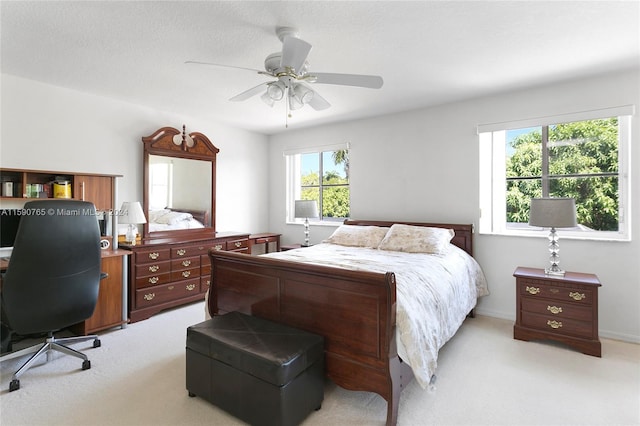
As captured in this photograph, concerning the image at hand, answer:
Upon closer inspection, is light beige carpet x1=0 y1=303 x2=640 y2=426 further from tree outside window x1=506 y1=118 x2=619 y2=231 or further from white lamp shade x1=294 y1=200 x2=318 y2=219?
white lamp shade x1=294 y1=200 x2=318 y2=219

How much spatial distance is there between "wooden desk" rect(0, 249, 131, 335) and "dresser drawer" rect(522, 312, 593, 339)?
3.91 metres

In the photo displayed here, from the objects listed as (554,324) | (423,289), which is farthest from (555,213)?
(423,289)

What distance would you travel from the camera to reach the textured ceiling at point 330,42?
6.63 ft

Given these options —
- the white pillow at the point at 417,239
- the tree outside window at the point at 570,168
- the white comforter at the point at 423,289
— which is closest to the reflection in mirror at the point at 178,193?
the white comforter at the point at 423,289

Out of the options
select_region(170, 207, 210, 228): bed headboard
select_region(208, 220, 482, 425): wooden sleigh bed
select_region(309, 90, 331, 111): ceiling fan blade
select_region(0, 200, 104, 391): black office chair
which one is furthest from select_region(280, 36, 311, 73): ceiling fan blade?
select_region(170, 207, 210, 228): bed headboard

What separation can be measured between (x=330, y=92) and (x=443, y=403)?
300cm

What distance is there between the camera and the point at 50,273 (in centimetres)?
232

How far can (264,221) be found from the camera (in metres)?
5.73

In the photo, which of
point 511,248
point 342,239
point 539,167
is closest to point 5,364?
point 342,239

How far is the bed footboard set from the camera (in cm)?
184

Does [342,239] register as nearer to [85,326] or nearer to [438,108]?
[438,108]

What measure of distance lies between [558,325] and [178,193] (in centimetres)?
447

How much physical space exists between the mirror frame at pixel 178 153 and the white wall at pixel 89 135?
120 millimetres

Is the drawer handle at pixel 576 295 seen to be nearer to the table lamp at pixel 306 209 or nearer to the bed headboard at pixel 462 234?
the bed headboard at pixel 462 234
